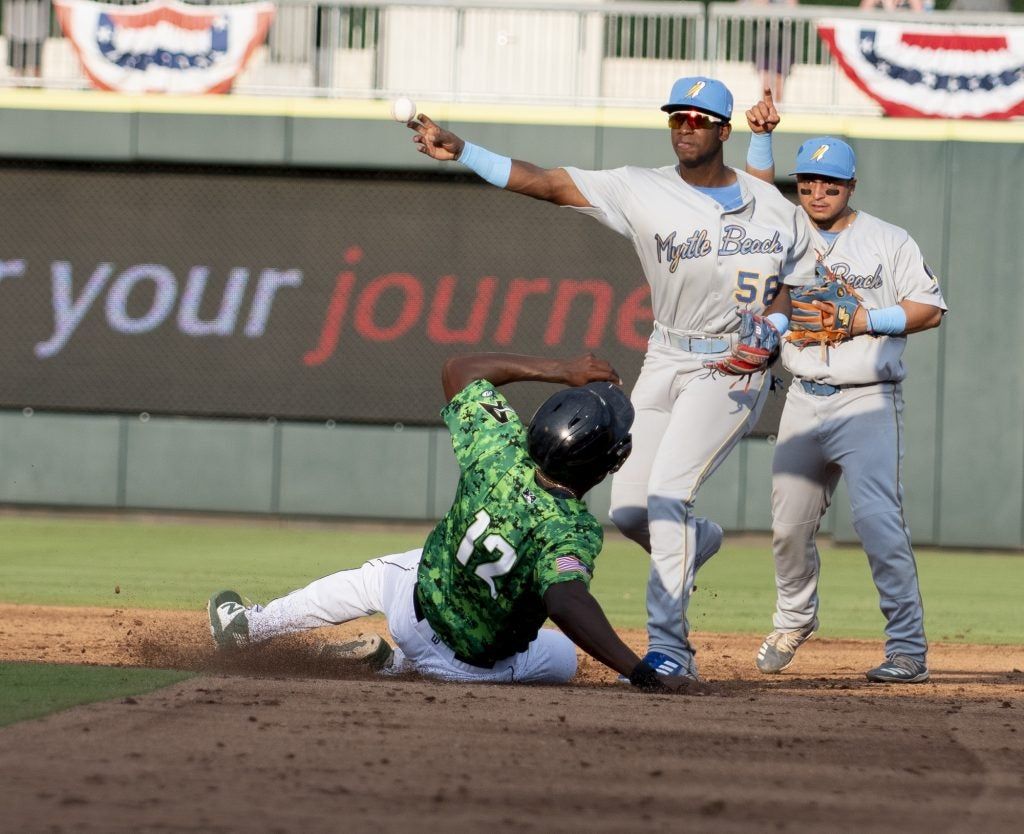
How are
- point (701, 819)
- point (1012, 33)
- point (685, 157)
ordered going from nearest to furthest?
point (701, 819) → point (685, 157) → point (1012, 33)

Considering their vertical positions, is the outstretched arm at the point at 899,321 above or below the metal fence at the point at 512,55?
below

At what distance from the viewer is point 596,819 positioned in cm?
350

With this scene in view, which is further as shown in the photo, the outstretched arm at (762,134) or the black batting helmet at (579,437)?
the outstretched arm at (762,134)

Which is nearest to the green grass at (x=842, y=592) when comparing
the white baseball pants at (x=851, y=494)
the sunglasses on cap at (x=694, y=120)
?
the white baseball pants at (x=851, y=494)

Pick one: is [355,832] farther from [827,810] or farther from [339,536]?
[339,536]

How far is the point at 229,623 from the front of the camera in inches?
238

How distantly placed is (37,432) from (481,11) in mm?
5513

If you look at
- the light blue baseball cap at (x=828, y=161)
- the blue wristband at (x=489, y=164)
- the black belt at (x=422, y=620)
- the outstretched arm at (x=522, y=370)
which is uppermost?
the light blue baseball cap at (x=828, y=161)

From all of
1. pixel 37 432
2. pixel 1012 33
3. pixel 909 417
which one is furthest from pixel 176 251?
pixel 1012 33

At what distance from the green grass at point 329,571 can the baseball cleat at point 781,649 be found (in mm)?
1666

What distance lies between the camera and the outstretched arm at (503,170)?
19.5 feet

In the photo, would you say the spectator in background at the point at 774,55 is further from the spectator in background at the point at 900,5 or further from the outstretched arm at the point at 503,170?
the outstretched arm at the point at 503,170

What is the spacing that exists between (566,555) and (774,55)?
33.1 ft

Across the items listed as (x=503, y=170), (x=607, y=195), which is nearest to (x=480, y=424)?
(x=503, y=170)
